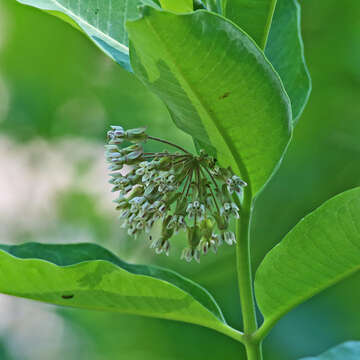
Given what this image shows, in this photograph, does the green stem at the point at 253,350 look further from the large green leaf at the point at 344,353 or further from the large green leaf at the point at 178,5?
the large green leaf at the point at 178,5

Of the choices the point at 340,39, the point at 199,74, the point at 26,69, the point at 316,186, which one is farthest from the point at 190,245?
the point at 26,69

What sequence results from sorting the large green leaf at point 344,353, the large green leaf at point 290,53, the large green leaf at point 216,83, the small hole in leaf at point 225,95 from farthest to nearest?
the large green leaf at point 344,353
the large green leaf at point 290,53
the small hole in leaf at point 225,95
the large green leaf at point 216,83

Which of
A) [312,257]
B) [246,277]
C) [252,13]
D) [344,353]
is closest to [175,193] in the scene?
[246,277]

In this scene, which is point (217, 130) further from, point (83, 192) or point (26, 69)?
point (26, 69)

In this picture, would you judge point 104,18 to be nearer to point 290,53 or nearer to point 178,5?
point 178,5

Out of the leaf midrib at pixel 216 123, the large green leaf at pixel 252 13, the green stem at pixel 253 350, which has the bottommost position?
the green stem at pixel 253 350

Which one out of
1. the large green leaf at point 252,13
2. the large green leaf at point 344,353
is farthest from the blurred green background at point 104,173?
the large green leaf at point 252,13
